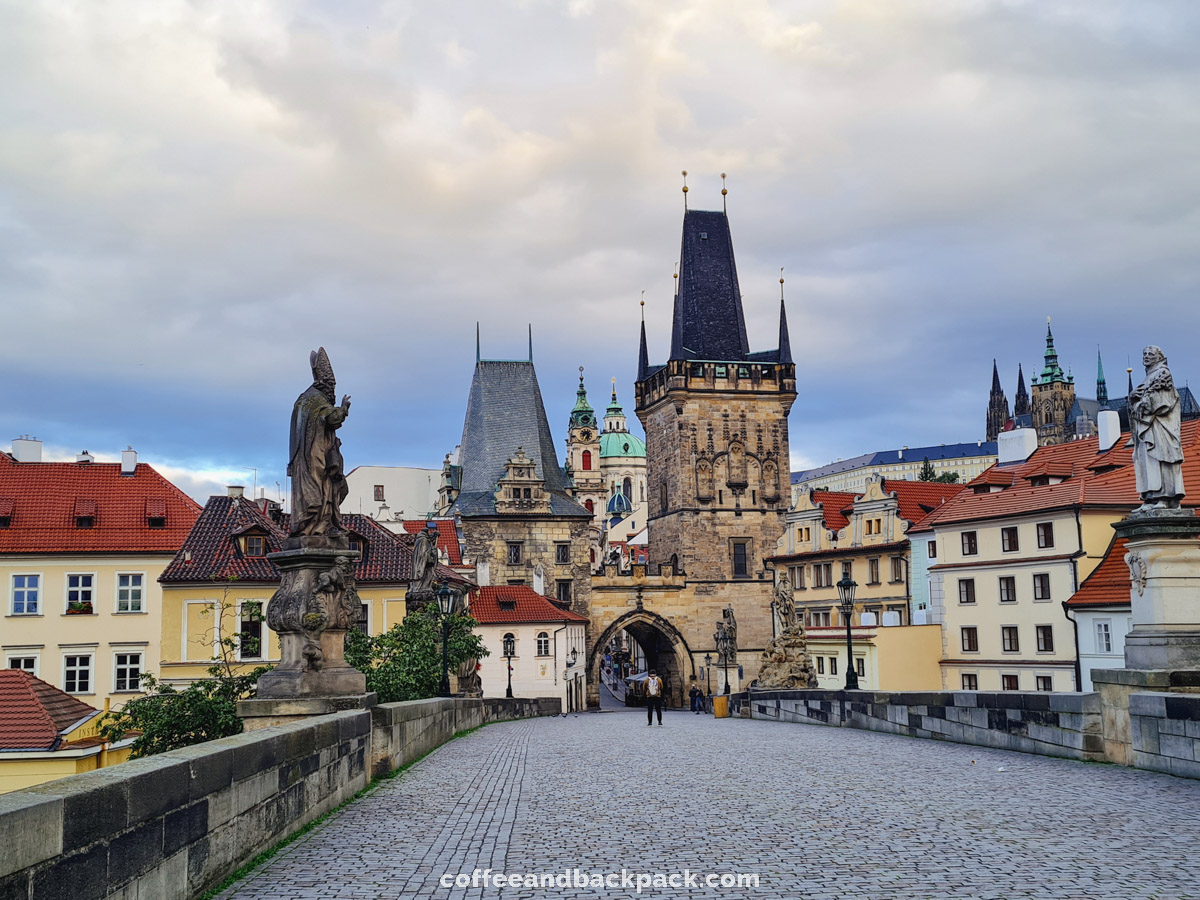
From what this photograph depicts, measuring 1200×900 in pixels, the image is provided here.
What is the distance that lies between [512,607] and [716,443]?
22.2 metres

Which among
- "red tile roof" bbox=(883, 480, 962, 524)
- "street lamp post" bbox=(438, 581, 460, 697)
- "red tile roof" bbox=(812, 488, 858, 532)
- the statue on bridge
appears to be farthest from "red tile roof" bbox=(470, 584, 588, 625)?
"street lamp post" bbox=(438, 581, 460, 697)

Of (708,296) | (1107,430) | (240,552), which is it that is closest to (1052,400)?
(708,296)

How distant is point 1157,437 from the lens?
11695mm

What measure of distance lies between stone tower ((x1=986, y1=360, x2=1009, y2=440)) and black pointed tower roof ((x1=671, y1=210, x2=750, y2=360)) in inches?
4266

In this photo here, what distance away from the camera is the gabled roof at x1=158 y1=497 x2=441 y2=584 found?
37719 millimetres

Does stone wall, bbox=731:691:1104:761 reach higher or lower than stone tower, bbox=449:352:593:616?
lower

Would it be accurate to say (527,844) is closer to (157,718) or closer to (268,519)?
(157,718)

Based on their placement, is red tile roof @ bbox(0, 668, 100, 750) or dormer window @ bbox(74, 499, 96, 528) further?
dormer window @ bbox(74, 499, 96, 528)

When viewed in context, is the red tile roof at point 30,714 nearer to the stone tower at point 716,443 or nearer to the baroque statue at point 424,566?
the baroque statue at point 424,566

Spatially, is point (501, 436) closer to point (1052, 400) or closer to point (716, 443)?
point (716, 443)

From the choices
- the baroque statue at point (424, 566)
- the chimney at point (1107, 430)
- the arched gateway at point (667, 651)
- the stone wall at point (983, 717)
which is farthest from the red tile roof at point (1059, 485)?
the arched gateway at point (667, 651)

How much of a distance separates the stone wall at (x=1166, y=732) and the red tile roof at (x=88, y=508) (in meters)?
35.7

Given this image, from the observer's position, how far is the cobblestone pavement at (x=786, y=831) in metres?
6.34

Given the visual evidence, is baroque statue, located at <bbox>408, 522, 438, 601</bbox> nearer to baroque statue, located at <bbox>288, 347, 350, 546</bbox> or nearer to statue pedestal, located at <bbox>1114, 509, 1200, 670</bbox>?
baroque statue, located at <bbox>288, 347, 350, 546</bbox>
